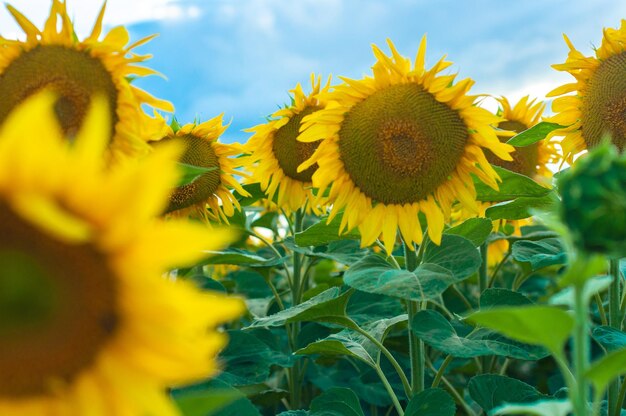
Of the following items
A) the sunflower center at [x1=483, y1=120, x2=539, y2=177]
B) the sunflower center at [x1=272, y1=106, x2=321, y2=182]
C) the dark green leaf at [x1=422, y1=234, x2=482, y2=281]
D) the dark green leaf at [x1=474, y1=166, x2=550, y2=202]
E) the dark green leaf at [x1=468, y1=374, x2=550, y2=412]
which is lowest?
the dark green leaf at [x1=468, y1=374, x2=550, y2=412]

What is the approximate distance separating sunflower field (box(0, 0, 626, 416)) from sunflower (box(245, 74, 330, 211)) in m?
0.01

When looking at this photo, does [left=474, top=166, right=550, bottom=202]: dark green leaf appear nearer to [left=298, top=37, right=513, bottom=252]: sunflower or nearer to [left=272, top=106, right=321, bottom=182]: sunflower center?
[left=298, top=37, right=513, bottom=252]: sunflower

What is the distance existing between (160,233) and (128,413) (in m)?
0.25

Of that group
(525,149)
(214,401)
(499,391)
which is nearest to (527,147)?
(525,149)

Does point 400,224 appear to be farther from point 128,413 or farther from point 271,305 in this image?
point 128,413

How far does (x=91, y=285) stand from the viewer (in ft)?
2.87

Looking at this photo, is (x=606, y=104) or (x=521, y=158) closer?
(x=606, y=104)

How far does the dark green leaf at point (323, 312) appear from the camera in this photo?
2.06 meters

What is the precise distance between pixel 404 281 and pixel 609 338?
631mm

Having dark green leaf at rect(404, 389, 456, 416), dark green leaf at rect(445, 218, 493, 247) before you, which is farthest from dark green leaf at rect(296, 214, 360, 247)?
dark green leaf at rect(404, 389, 456, 416)

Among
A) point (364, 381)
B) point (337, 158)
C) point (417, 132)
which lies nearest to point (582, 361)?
point (417, 132)

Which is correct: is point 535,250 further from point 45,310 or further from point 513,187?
point 45,310

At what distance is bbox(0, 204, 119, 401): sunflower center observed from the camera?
2.87 feet

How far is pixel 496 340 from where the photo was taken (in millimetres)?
2115
